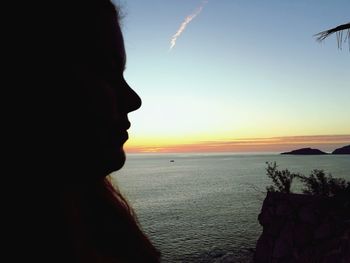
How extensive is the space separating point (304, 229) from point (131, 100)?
11.5 metres

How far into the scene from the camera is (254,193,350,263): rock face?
32.3ft

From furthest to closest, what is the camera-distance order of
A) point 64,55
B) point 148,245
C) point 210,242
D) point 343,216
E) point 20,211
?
point 210,242, point 343,216, point 148,245, point 64,55, point 20,211

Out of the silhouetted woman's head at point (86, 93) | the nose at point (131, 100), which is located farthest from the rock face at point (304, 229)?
the silhouetted woman's head at point (86, 93)

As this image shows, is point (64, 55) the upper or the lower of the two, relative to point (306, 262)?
upper

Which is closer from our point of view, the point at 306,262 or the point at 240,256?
the point at 306,262

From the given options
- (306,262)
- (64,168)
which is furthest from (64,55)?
(306,262)

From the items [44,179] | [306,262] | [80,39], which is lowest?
[306,262]

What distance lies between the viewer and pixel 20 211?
78 centimetres

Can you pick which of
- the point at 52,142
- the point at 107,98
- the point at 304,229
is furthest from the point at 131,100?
the point at 304,229

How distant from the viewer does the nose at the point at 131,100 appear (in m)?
1.05

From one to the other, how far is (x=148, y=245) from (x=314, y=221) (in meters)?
10.7

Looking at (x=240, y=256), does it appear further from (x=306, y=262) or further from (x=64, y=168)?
(x=64, y=168)

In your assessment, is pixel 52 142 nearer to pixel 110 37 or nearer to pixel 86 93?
pixel 86 93

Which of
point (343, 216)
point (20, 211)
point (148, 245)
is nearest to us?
point (20, 211)
